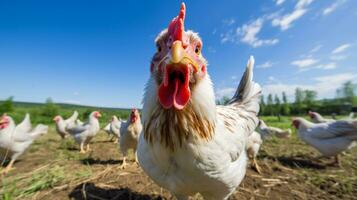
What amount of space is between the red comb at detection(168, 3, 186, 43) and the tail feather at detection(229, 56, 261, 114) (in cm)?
197

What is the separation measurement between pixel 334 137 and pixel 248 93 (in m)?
3.47

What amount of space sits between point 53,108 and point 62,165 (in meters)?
25.0

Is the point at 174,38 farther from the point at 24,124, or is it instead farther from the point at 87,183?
the point at 24,124

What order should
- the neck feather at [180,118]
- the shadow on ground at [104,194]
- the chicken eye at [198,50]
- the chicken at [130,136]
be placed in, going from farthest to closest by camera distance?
1. the chicken at [130,136]
2. the shadow on ground at [104,194]
3. the chicken eye at [198,50]
4. the neck feather at [180,118]

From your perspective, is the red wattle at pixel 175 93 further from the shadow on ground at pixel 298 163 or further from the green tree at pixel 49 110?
the green tree at pixel 49 110

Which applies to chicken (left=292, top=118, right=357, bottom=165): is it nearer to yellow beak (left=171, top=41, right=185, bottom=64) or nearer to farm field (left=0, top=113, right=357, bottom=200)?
farm field (left=0, top=113, right=357, bottom=200)

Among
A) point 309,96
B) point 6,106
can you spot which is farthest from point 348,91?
point 6,106

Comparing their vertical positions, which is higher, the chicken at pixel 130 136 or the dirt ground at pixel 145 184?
the chicken at pixel 130 136

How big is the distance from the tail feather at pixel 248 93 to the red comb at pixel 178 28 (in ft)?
6.45

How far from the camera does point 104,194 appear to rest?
2.89 meters

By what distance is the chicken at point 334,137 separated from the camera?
15.7 feet

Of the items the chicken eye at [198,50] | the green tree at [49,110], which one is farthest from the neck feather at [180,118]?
the green tree at [49,110]

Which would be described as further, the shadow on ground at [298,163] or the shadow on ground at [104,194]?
the shadow on ground at [298,163]

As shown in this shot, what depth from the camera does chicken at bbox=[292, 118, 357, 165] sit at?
4.79 metres
